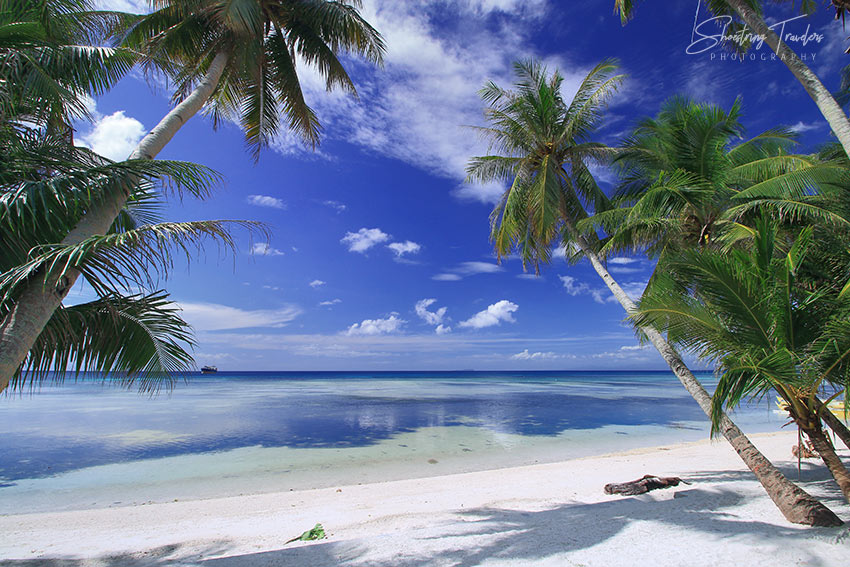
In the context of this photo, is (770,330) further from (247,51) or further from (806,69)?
(247,51)

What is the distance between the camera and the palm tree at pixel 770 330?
Result: 3.79 meters

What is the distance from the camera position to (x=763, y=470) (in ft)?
16.2

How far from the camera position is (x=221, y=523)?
5980mm

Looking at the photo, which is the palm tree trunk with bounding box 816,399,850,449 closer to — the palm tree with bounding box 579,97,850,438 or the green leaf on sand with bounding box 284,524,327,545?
the palm tree with bounding box 579,97,850,438

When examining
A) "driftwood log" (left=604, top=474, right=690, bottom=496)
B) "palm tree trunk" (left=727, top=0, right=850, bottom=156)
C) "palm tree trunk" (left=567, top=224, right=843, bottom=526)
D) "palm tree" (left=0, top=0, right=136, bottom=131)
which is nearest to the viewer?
"palm tree" (left=0, top=0, right=136, bottom=131)

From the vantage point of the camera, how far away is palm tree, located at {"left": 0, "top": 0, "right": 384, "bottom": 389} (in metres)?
5.78

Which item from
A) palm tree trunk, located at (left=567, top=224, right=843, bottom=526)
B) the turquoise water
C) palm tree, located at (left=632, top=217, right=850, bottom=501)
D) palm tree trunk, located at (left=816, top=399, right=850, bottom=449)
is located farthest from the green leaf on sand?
palm tree trunk, located at (left=816, top=399, right=850, bottom=449)

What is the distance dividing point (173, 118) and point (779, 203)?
26.5ft

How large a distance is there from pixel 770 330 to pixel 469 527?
158 inches

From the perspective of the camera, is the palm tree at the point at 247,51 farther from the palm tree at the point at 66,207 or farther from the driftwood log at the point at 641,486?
the driftwood log at the point at 641,486

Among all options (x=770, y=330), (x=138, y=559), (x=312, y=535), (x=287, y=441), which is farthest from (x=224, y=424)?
(x=770, y=330)

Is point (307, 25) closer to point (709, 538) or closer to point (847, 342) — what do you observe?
point (847, 342)

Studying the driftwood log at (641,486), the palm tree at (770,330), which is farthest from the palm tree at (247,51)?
the driftwood log at (641,486)

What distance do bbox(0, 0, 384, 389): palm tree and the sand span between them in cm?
485
